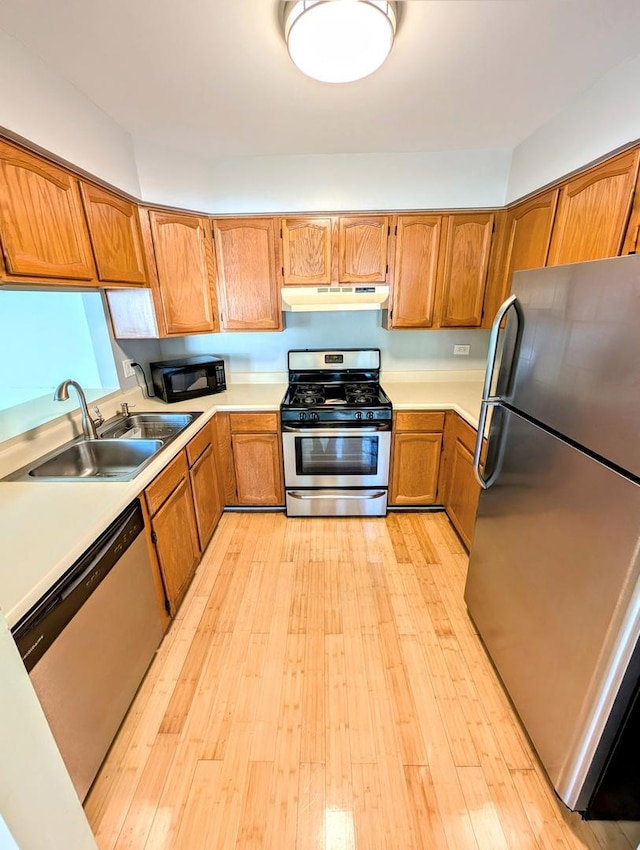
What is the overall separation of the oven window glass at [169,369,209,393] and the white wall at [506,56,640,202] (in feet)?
7.92

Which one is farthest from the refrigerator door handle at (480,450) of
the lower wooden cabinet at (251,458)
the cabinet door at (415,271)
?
the lower wooden cabinet at (251,458)

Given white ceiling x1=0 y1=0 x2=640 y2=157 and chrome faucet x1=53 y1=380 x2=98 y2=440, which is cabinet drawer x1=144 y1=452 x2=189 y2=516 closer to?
chrome faucet x1=53 y1=380 x2=98 y2=440

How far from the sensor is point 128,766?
1.30m

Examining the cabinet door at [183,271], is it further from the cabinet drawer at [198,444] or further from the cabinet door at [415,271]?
the cabinet door at [415,271]

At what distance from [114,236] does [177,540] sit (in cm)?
165

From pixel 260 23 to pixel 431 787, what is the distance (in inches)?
104

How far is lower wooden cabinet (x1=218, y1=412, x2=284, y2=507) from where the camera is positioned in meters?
2.53

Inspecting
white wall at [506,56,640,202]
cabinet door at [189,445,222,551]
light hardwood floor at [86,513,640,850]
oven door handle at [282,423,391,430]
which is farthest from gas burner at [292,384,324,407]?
white wall at [506,56,640,202]

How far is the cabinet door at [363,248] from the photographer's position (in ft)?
7.89

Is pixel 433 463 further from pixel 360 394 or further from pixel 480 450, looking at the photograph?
pixel 480 450

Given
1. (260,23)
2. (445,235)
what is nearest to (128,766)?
(260,23)

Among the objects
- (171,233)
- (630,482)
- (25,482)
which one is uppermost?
(171,233)

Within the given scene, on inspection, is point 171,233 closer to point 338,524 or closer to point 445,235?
point 445,235

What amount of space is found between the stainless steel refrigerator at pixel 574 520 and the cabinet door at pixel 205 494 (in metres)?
1.65
